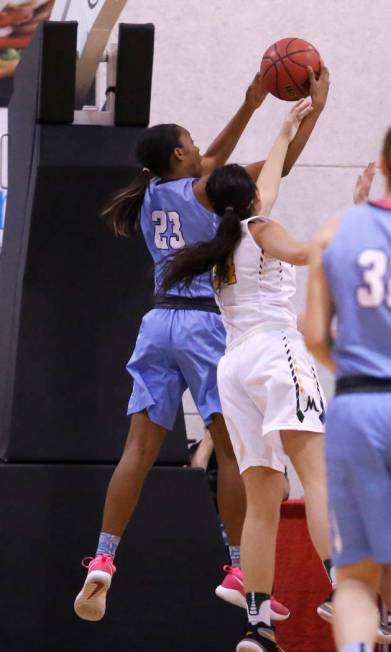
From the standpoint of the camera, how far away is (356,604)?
2.93m

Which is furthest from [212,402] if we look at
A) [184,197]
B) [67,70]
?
[67,70]

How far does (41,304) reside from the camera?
18.8ft

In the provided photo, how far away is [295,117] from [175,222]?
26.8 inches

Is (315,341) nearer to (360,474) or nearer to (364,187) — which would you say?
(360,474)

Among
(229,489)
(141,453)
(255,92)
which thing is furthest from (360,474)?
(255,92)

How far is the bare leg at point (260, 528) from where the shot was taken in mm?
4449

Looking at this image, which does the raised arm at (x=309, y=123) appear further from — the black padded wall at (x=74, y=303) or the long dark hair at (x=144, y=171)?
the black padded wall at (x=74, y=303)

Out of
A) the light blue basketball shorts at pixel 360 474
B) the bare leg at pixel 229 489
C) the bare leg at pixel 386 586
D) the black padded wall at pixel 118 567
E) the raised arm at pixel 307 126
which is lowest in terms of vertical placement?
the black padded wall at pixel 118 567

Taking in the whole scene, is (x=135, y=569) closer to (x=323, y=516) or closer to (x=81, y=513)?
(x=81, y=513)

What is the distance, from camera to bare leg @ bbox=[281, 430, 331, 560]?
433 cm

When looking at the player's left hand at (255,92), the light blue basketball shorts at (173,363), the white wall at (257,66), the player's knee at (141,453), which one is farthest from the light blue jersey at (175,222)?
the white wall at (257,66)

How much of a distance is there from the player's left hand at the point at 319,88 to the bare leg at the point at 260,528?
1584 mm

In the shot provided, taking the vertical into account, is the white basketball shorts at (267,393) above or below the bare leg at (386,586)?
above

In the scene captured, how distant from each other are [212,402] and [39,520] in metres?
1.04
